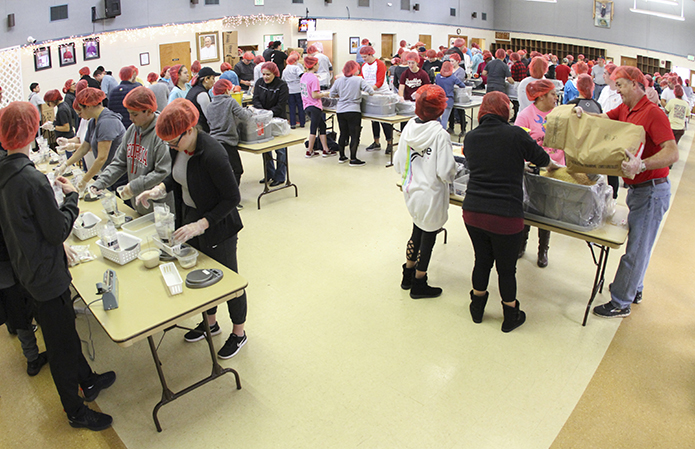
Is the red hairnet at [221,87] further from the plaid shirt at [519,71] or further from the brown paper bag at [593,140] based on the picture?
the plaid shirt at [519,71]

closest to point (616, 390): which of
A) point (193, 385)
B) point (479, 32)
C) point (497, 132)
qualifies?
point (497, 132)

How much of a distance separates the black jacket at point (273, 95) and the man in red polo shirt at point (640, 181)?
3928mm

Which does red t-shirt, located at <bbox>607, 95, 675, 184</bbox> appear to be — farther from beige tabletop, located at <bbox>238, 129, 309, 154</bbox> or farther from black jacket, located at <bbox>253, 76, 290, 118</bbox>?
black jacket, located at <bbox>253, 76, 290, 118</bbox>

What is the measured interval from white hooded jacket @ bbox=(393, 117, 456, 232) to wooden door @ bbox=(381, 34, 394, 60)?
1497 cm

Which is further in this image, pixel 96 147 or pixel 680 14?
pixel 680 14

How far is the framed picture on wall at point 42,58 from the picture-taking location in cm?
878

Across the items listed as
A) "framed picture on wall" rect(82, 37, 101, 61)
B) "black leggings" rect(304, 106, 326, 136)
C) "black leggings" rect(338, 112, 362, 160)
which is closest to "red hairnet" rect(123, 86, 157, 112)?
"black leggings" rect(338, 112, 362, 160)

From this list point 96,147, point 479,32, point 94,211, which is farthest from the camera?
point 479,32

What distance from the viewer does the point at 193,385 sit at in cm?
287

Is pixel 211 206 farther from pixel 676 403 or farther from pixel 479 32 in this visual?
pixel 479 32

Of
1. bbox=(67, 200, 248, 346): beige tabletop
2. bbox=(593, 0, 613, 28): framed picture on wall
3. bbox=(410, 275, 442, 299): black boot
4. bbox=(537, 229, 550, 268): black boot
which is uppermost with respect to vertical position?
bbox=(593, 0, 613, 28): framed picture on wall

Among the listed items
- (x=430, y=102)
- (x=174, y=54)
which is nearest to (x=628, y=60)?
(x=174, y=54)

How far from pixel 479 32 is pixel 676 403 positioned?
820 inches

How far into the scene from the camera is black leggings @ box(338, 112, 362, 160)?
7.07 meters
